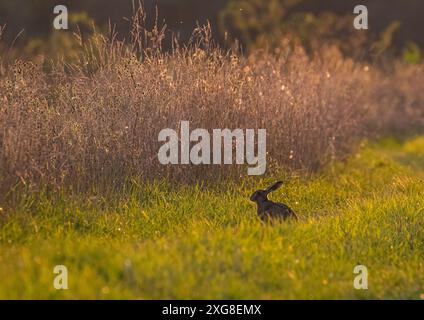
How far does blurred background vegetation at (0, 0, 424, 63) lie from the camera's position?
21172mm

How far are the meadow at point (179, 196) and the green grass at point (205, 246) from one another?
0.02 metres

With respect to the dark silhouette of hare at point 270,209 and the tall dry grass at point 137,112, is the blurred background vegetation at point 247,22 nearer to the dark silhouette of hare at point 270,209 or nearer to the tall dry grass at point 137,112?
the tall dry grass at point 137,112

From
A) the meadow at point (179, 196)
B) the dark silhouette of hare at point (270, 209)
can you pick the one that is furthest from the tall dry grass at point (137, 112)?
the dark silhouette of hare at point (270, 209)

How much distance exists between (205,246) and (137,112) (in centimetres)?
310

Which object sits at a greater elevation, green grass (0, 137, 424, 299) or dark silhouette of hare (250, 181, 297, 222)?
dark silhouette of hare (250, 181, 297, 222)

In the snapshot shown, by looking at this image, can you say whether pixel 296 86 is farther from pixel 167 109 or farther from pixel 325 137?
pixel 167 109

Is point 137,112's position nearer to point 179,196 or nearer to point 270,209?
point 179,196

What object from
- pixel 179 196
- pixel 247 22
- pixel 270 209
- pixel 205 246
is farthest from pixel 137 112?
pixel 247 22

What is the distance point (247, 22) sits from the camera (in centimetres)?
2344

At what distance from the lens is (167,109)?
30.5 ft

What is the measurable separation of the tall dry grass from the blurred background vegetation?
6.26 m

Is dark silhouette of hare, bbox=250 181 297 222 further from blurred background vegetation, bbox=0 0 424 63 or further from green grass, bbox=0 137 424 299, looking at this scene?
blurred background vegetation, bbox=0 0 424 63

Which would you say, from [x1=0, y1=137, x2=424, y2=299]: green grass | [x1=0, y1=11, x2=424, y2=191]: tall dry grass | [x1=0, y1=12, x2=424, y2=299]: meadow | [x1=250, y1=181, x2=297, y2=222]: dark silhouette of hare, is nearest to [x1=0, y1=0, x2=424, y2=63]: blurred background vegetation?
[x1=0, y1=11, x2=424, y2=191]: tall dry grass
